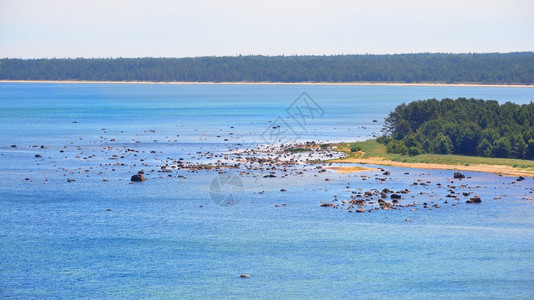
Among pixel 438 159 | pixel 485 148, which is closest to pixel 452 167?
pixel 438 159

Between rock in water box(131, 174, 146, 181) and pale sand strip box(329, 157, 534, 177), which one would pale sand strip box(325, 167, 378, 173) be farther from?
rock in water box(131, 174, 146, 181)

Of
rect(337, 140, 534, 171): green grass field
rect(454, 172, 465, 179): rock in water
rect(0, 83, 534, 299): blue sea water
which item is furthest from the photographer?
rect(337, 140, 534, 171): green grass field

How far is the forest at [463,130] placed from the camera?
9619 cm

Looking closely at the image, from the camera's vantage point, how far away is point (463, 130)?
330ft

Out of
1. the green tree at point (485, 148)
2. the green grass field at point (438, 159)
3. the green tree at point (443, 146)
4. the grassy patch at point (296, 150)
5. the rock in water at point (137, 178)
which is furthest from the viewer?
the grassy patch at point (296, 150)

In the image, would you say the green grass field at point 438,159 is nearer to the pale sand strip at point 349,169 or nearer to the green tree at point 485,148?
the green tree at point 485,148

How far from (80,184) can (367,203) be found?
1208 inches

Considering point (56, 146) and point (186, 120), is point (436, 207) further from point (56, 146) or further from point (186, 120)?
point (186, 120)

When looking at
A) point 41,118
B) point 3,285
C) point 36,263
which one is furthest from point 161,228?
point 41,118

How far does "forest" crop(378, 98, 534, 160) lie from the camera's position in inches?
3787

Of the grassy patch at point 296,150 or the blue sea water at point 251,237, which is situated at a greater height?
the grassy patch at point 296,150

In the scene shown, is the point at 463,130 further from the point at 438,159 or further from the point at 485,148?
the point at 438,159

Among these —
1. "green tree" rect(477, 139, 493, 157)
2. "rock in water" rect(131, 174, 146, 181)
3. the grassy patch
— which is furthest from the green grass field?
"rock in water" rect(131, 174, 146, 181)

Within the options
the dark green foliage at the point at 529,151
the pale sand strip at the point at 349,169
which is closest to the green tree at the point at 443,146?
the dark green foliage at the point at 529,151
